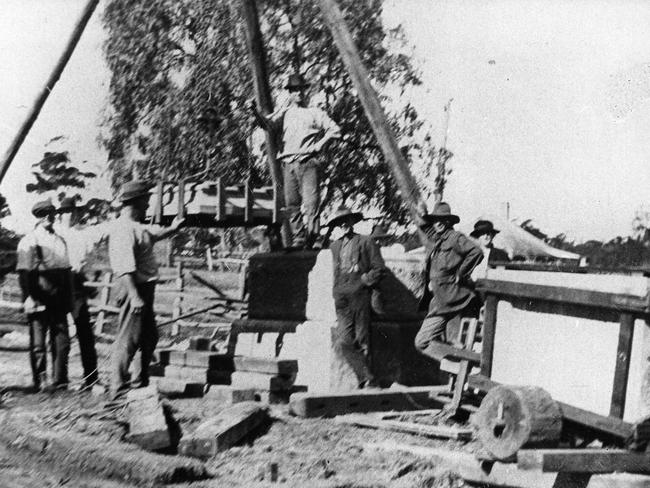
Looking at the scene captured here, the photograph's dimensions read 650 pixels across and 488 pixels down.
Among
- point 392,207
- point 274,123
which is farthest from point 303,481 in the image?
point 392,207

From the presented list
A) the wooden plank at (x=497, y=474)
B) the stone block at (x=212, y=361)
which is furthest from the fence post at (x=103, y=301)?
the wooden plank at (x=497, y=474)

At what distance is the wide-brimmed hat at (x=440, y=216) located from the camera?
8.48 metres

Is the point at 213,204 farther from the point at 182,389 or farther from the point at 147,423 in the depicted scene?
the point at 147,423

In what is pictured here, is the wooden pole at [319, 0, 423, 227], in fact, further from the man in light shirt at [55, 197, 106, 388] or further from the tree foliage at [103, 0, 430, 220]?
the tree foliage at [103, 0, 430, 220]

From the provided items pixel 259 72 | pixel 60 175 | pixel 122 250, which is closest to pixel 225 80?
pixel 60 175

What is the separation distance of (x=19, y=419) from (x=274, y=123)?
186 inches

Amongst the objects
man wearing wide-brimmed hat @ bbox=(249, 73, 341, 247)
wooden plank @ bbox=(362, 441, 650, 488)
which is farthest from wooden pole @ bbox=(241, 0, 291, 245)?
wooden plank @ bbox=(362, 441, 650, 488)

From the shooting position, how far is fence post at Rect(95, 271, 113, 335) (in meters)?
18.5

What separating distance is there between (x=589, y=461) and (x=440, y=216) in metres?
4.09

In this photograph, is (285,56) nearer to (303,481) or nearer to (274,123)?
(274,123)

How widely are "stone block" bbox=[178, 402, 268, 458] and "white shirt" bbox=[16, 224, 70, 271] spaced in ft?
9.50

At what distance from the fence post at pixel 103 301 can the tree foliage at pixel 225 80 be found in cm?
424

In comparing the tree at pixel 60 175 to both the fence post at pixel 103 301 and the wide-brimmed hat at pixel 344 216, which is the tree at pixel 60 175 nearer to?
the fence post at pixel 103 301

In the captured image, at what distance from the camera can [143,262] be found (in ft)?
25.8
